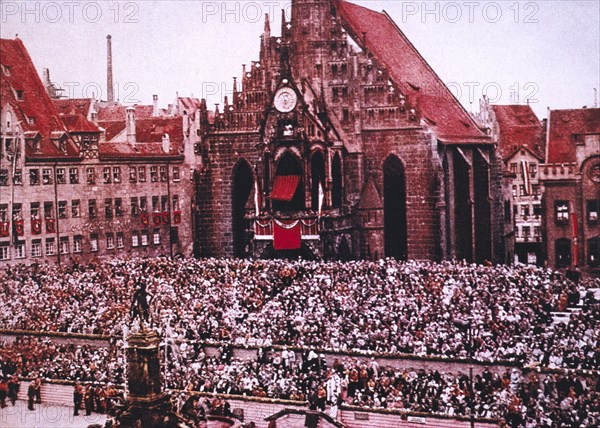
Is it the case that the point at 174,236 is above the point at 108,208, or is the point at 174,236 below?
below

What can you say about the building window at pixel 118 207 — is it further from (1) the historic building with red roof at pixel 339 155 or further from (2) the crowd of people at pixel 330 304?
(1) the historic building with red roof at pixel 339 155

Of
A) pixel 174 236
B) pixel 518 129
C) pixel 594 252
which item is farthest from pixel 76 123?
pixel 594 252

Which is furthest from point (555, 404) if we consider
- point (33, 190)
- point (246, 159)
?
point (33, 190)

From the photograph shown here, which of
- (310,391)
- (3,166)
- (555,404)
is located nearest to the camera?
(555,404)

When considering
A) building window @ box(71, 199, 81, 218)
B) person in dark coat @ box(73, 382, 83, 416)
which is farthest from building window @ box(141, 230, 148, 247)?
person in dark coat @ box(73, 382, 83, 416)

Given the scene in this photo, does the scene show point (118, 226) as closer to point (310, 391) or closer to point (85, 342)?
point (85, 342)

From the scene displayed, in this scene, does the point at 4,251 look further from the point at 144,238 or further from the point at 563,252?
the point at 563,252
